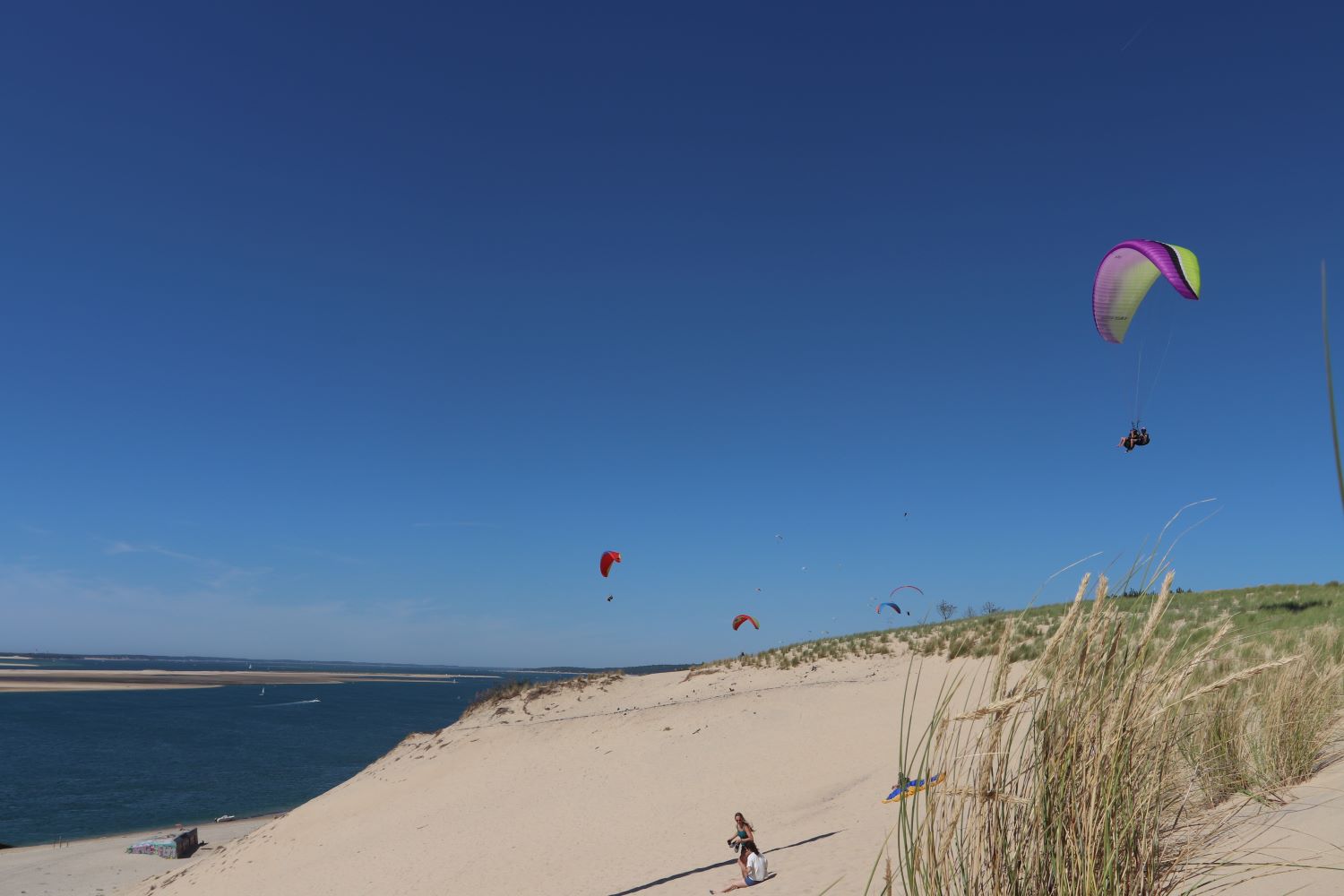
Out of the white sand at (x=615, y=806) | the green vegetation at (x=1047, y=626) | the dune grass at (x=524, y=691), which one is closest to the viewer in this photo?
the white sand at (x=615, y=806)

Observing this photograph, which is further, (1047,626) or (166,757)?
(166,757)

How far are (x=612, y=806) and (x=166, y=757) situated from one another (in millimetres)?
55829

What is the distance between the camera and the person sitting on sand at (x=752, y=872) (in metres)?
10.2

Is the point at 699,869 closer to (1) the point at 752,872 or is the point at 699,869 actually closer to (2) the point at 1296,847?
(1) the point at 752,872

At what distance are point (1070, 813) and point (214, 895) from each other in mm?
22032

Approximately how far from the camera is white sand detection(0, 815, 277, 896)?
24.6m

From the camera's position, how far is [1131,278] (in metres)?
12.0

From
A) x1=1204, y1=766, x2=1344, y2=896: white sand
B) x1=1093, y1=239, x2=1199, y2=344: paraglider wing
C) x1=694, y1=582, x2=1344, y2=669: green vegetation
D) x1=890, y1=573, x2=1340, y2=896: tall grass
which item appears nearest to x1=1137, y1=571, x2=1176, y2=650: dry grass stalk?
x1=890, y1=573, x2=1340, y2=896: tall grass

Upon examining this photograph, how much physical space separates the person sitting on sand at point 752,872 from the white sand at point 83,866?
19908mm

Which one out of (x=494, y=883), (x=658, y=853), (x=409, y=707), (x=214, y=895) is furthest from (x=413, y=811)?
(x=409, y=707)

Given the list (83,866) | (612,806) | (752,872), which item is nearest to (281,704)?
(83,866)

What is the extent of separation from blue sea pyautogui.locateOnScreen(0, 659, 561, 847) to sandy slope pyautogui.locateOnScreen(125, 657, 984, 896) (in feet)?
69.7

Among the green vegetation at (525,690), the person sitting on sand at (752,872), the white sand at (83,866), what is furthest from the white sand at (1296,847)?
the green vegetation at (525,690)

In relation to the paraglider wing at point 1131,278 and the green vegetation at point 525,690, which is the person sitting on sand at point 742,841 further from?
the green vegetation at point 525,690
